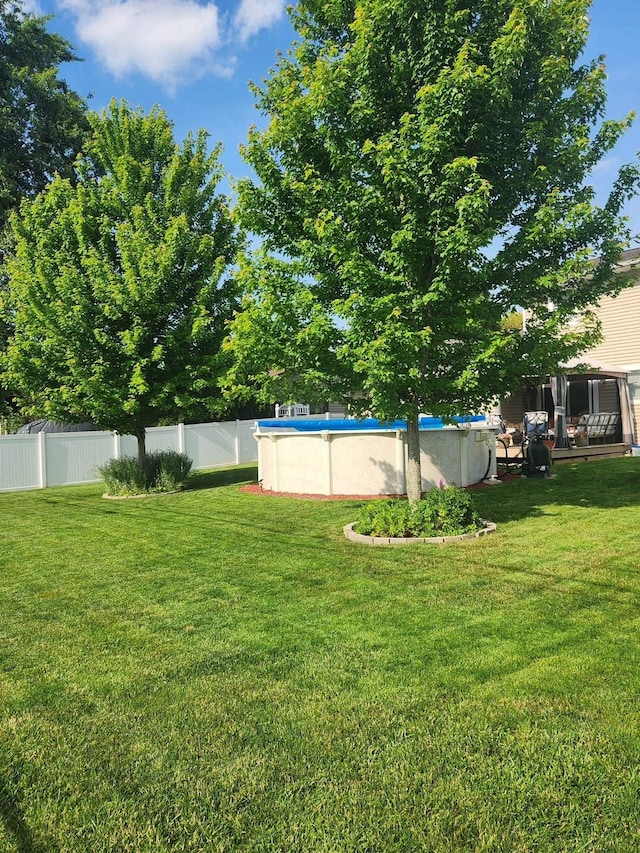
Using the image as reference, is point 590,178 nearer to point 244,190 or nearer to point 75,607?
point 244,190

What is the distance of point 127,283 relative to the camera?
11500mm

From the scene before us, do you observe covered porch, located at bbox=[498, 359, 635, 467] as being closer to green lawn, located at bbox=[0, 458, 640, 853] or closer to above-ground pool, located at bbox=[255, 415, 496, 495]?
above-ground pool, located at bbox=[255, 415, 496, 495]

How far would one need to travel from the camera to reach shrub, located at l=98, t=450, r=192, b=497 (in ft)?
43.3

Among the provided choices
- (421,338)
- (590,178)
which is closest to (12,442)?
(421,338)

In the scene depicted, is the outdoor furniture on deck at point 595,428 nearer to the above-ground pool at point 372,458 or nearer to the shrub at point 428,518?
the above-ground pool at point 372,458

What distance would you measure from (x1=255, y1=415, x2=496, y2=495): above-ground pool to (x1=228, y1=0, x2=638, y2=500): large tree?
3.33 m

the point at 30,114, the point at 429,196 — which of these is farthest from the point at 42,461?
the point at 30,114

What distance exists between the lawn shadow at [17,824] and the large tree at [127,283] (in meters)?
9.59

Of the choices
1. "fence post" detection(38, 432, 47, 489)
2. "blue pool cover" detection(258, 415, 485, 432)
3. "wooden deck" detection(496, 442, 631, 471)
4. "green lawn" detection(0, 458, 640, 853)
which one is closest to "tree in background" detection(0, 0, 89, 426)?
"fence post" detection(38, 432, 47, 489)

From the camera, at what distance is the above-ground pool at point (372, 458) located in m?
10.9

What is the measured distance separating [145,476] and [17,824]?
37.7ft

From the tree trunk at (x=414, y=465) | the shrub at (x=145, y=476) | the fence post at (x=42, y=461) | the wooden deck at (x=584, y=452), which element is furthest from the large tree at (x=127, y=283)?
the wooden deck at (x=584, y=452)

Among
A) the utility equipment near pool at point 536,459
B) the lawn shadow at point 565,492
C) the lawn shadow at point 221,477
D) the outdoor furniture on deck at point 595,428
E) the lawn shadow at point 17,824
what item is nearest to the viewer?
the lawn shadow at point 17,824

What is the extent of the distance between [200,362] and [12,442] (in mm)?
6287
